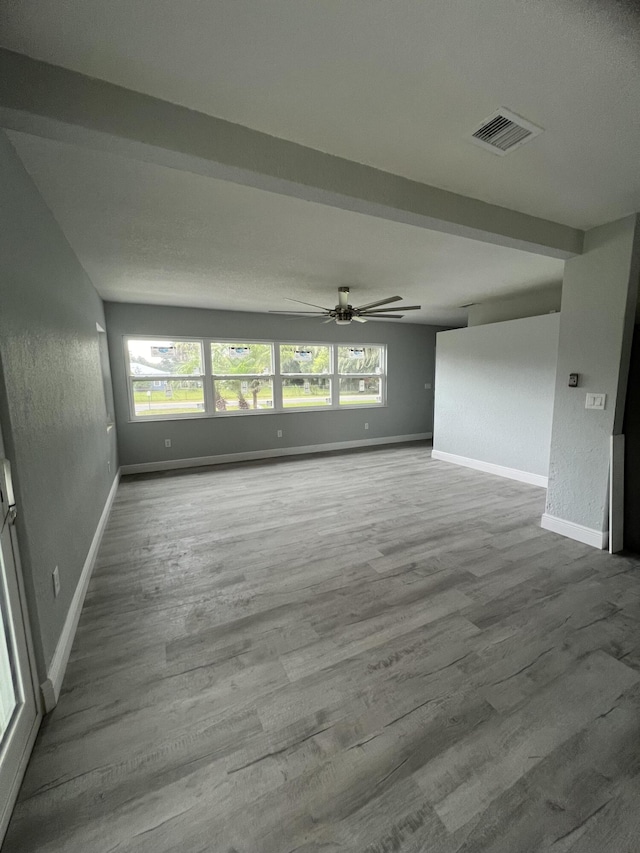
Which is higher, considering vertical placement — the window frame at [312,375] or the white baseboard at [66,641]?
the window frame at [312,375]

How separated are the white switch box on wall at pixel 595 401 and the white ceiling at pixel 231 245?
1.41 meters

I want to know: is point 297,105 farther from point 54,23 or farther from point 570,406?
point 570,406

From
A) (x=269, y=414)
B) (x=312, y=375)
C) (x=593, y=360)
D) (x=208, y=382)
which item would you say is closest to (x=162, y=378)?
(x=208, y=382)

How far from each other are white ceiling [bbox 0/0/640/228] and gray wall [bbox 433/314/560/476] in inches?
118

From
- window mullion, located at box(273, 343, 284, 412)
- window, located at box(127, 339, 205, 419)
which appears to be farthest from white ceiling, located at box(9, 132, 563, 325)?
window mullion, located at box(273, 343, 284, 412)

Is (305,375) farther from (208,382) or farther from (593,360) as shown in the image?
(593,360)

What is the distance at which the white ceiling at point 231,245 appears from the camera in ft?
6.24

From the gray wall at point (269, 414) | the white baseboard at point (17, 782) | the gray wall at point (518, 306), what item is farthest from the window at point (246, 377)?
the white baseboard at point (17, 782)

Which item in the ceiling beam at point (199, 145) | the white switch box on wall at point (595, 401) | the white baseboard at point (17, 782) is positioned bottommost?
the white baseboard at point (17, 782)

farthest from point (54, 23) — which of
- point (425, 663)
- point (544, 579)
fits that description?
point (544, 579)

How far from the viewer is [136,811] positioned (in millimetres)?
1115

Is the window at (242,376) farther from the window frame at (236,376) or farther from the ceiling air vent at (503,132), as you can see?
the ceiling air vent at (503,132)

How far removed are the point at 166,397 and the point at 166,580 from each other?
3.56m

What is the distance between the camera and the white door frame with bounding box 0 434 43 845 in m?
1.13
